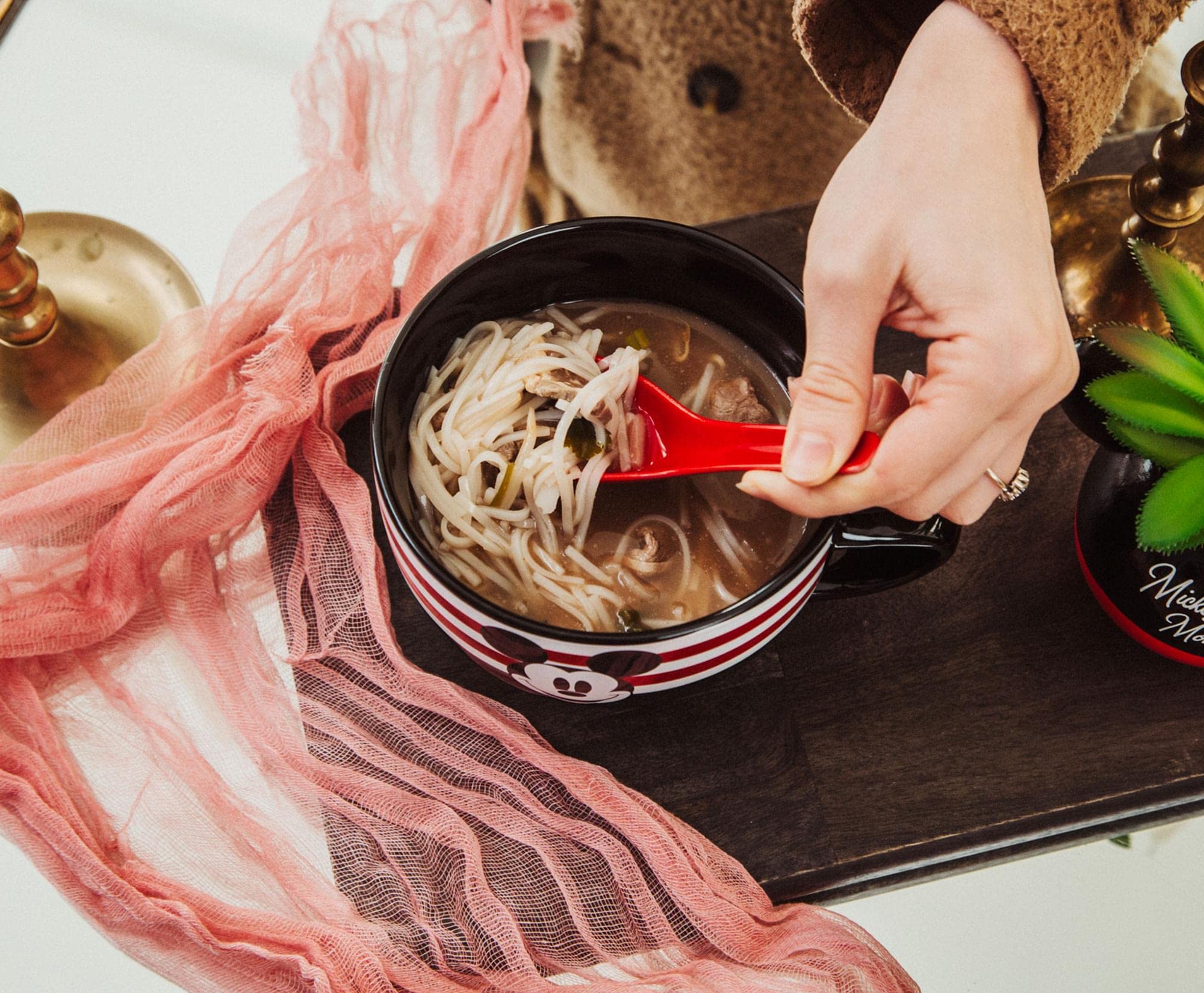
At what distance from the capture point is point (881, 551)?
0.80 m

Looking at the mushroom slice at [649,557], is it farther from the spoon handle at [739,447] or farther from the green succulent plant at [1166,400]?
the green succulent plant at [1166,400]

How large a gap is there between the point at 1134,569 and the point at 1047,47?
1.36ft

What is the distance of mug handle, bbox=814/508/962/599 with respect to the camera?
30.7 inches

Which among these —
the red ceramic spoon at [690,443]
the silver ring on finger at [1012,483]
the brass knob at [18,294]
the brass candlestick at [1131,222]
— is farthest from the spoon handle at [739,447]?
the brass knob at [18,294]

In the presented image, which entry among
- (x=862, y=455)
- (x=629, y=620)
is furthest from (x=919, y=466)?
(x=629, y=620)

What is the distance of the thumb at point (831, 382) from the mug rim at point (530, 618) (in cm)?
5

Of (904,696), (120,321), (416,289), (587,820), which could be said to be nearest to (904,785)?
(904,696)

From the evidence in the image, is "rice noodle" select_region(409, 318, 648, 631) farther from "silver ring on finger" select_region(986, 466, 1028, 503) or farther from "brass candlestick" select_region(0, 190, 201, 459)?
"brass candlestick" select_region(0, 190, 201, 459)

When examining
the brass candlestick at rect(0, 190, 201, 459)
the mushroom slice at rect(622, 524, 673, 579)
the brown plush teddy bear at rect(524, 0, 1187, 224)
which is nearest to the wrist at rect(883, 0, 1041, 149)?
the mushroom slice at rect(622, 524, 673, 579)

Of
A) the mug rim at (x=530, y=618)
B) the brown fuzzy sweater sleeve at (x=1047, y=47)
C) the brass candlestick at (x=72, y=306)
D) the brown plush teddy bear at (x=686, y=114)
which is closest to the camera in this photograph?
the mug rim at (x=530, y=618)

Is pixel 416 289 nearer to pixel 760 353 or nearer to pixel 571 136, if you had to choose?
pixel 760 353

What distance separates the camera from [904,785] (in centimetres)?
88

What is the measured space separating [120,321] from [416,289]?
1.49 feet

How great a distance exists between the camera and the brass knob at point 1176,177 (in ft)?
3.17
